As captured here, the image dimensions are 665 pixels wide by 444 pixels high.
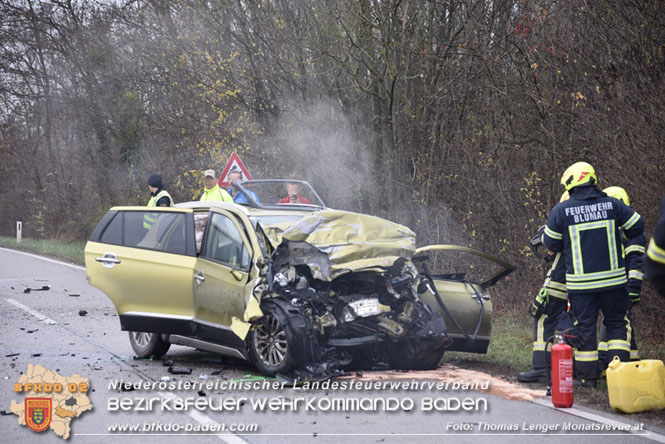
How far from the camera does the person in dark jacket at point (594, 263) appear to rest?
Answer: 6.77m

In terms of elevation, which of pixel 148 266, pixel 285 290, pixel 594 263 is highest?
pixel 594 263

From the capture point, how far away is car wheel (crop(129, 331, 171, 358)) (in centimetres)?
839

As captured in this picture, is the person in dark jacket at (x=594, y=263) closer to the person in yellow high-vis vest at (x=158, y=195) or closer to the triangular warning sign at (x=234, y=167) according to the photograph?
the person in yellow high-vis vest at (x=158, y=195)

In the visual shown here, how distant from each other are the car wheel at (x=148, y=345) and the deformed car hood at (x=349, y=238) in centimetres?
191

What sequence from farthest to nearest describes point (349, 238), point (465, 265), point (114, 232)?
point (465, 265) → point (114, 232) → point (349, 238)

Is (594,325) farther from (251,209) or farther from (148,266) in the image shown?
(148,266)

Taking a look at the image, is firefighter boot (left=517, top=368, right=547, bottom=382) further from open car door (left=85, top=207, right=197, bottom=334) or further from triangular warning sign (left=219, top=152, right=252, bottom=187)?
triangular warning sign (left=219, top=152, right=252, bottom=187)

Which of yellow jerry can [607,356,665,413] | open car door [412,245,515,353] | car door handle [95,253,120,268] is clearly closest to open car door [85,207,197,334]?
car door handle [95,253,120,268]

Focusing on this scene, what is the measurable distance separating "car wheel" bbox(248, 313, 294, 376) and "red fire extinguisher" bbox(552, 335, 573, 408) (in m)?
2.19

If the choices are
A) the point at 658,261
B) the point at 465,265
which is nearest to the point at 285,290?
the point at 658,261

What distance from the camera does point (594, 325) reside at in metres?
6.81

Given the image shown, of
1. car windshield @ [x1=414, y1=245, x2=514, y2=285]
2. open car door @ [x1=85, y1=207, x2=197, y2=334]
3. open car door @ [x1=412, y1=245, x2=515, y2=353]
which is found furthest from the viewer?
car windshield @ [x1=414, y1=245, x2=514, y2=285]

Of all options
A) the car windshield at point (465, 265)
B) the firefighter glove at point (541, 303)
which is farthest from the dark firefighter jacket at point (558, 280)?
the car windshield at point (465, 265)

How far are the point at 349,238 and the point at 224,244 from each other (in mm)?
1271
